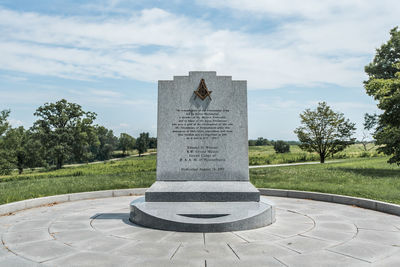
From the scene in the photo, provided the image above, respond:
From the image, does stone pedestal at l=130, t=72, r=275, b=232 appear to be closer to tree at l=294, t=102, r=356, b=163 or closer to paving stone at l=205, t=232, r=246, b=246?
paving stone at l=205, t=232, r=246, b=246

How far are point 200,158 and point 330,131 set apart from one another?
99.3ft

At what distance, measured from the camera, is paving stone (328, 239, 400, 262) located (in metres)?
4.70

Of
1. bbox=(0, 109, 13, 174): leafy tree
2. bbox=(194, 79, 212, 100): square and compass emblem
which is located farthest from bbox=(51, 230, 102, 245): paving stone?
bbox=(0, 109, 13, 174): leafy tree

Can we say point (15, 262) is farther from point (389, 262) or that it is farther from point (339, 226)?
point (339, 226)

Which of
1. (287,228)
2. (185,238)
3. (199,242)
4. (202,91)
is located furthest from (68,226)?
(202,91)

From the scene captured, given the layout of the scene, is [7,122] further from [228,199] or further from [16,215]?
[228,199]

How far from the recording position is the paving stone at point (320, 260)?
4.36 metres

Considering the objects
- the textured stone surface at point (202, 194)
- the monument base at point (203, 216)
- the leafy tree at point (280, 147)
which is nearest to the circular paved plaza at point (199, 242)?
the monument base at point (203, 216)

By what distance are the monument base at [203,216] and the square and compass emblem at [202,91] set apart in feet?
10.2

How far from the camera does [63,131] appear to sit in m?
48.2

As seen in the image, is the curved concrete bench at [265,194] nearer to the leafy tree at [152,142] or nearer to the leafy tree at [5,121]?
the leafy tree at [5,121]

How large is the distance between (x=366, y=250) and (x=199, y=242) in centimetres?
282

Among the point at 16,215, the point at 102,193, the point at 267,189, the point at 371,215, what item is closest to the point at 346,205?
the point at 371,215

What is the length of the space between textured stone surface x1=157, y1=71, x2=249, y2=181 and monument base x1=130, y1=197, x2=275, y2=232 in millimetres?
1374
